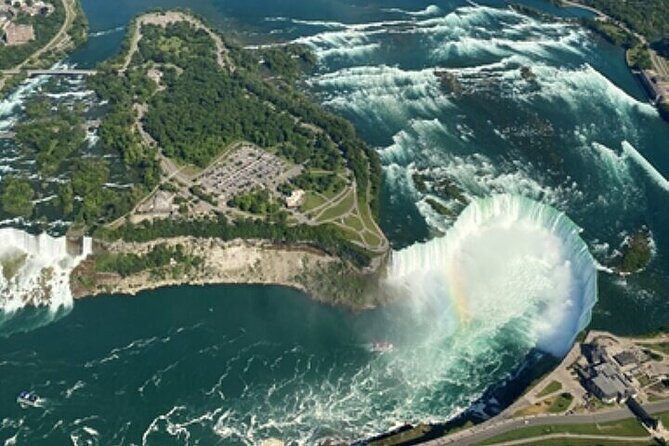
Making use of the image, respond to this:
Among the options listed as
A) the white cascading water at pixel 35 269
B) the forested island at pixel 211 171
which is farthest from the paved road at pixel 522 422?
the white cascading water at pixel 35 269

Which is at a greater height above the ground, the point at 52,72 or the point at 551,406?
the point at 551,406

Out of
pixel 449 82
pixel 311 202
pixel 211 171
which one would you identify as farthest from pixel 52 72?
pixel 449 82

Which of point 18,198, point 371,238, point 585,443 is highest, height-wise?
point 371,238

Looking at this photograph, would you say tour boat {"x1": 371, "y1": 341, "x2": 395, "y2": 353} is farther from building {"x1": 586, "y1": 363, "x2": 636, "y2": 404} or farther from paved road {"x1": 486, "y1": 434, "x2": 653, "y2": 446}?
building {"x1": 586, "y1": 363, "x2": 636, "y2": 404}

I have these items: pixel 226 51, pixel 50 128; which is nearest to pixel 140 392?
pixel 50 128

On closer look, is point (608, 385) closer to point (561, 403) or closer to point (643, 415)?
point (643, 415)

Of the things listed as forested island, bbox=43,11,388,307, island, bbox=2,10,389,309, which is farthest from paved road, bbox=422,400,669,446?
forested island, bbox=43,11,388,307

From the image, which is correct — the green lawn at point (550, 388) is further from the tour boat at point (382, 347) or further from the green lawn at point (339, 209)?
the green lawn at point (339, 209)
